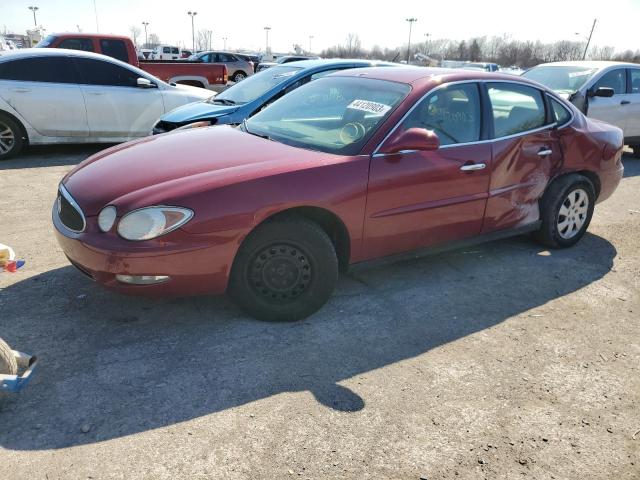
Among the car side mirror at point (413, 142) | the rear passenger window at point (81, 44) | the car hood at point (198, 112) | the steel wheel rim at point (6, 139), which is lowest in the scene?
the steel wheel rim at point (6, 139)

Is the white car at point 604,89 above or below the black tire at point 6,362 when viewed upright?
above

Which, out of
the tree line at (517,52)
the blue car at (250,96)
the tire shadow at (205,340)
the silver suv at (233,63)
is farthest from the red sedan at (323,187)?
the tree line at (517,52)

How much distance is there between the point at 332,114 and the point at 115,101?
5646 millimetres

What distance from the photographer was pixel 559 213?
4914 millimetres

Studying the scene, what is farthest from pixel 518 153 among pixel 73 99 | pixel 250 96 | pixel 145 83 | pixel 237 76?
pixel 237 76

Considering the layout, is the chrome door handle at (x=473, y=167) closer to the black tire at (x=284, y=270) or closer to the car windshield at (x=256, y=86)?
the black tire at (x=284, y=270)

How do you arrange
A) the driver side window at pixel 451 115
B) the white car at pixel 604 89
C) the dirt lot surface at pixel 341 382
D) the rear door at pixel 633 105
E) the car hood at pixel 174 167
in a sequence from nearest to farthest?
the dirt lot surface at pixel 341 382
the car hood at pixel 174 167
the driver side window at pixel 451 115
the white car at pixel 604 89
the rear door at pixel 633 105

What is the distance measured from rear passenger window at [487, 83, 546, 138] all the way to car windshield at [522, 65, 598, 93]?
5152mm

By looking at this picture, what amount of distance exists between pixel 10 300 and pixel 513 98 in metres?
4.15

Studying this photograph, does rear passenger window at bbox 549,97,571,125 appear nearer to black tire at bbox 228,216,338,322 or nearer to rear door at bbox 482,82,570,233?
rear door at bbox 482,82,570,233

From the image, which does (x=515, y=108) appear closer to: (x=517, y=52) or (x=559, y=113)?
(x=559, y=113)

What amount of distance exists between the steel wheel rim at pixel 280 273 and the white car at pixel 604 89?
7.29m

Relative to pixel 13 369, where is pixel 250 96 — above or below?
above

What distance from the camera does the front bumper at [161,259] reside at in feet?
9.89
